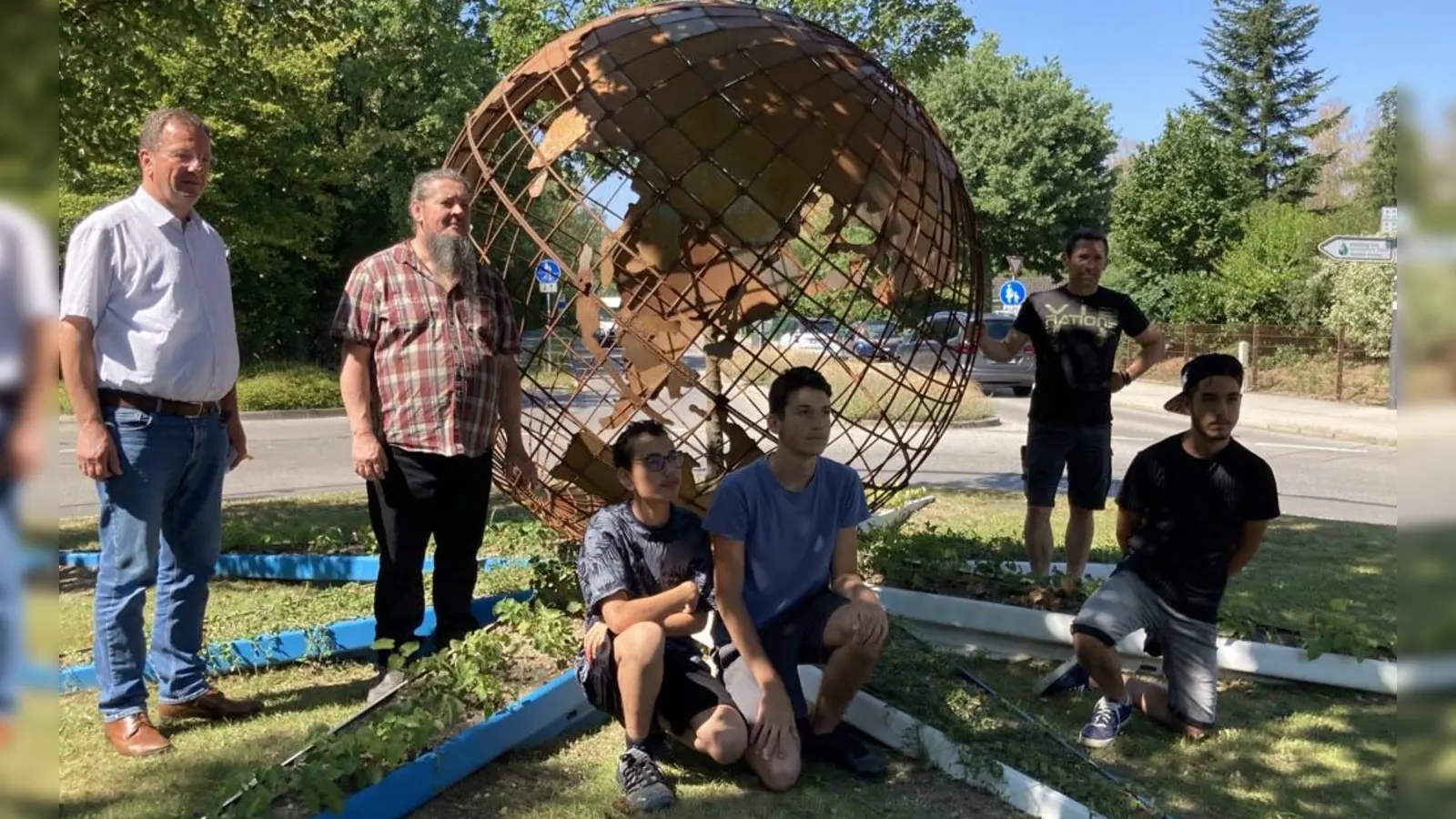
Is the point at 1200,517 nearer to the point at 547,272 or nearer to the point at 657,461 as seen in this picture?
the point at 657,461

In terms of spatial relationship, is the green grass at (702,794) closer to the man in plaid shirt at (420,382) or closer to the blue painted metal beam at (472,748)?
the blue painted metal beam at (472,748)

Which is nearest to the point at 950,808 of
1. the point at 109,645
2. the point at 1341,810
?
the point at 1341,810

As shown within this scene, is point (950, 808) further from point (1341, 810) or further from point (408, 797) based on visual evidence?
point (408, 797)

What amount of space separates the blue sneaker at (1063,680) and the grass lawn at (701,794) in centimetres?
95

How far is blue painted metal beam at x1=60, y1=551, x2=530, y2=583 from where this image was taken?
570 centimetres

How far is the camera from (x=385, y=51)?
23.0 m

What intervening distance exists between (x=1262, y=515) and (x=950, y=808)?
5.30ft

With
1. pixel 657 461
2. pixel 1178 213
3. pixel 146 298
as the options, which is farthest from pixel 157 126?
pixel 1178 213

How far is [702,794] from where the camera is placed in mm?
3348

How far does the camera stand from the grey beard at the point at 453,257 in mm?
3717

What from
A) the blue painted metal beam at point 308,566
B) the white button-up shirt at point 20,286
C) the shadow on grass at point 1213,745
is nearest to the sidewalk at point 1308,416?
the shadow on grass at point 1213,745

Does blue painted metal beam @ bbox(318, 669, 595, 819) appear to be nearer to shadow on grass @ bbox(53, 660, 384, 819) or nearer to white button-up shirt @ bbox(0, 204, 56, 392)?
shadow on grass @ bbox(53, 660, 384, 819)

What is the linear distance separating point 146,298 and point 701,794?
2.29 metres

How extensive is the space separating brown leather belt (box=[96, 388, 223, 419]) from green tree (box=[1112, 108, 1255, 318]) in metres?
27.1
